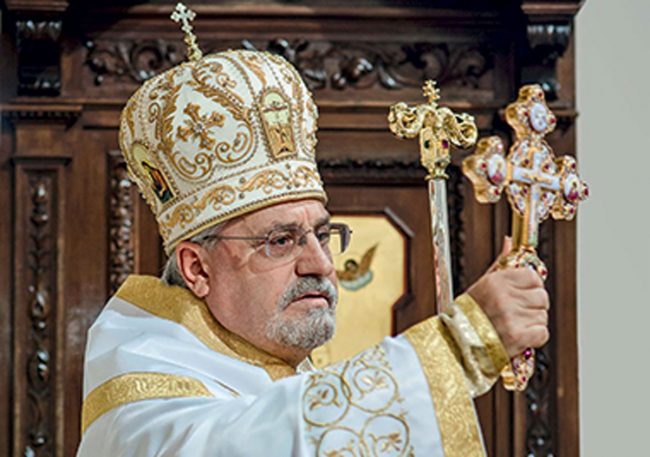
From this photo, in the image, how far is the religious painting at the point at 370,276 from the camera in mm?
5625

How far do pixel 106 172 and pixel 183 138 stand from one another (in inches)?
75.5

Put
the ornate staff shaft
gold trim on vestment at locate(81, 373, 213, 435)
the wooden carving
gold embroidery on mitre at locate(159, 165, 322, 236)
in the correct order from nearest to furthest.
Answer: the ornate staff shaft, gold trim on vestment at locate(81, 373, 213, 435), gold embroidery on mitre at locate(159, 165, 322, 236), the wooden carving

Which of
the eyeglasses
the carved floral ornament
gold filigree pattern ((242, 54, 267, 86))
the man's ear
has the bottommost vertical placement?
the man's ear

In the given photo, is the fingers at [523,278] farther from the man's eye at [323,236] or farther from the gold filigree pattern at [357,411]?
the man's eye at [323,236]

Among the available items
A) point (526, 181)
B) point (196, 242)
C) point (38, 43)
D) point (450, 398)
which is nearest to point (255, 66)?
point (196, 242)

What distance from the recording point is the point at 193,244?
3.66 metres

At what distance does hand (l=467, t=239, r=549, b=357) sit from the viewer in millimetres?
2893

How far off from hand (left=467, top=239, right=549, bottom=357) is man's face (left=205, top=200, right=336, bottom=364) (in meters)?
0.66

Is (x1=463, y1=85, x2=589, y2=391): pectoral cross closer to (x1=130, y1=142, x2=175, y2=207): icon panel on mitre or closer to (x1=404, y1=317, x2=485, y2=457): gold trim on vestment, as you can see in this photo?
(x1=404, y1=317, x2=485, y2=457): gold trim on vestment

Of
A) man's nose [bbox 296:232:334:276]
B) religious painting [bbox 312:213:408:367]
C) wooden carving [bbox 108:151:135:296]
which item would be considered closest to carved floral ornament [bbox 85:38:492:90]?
wooden carving [bbox 108:151:135:296]

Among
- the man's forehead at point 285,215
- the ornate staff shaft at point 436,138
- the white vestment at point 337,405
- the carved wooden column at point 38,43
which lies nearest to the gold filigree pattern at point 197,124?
the man's forehead at point 285,215

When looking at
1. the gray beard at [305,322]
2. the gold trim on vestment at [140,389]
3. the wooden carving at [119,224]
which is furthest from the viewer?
the wooden carving at [119,224]

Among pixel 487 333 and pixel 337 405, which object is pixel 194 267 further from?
pixel 487 333

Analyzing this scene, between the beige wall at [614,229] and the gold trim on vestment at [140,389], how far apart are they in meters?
2.49
